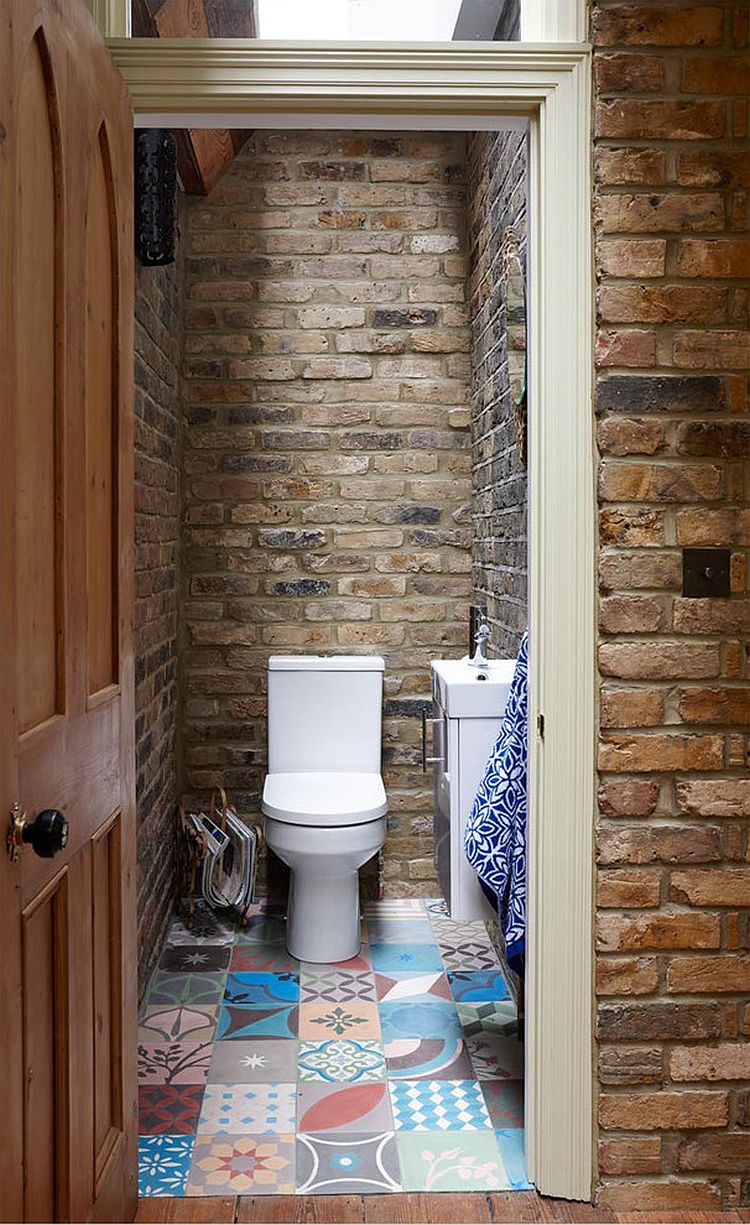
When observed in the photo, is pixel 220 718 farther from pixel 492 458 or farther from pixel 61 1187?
pixel 61 1187

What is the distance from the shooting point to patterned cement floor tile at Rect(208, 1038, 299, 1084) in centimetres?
249

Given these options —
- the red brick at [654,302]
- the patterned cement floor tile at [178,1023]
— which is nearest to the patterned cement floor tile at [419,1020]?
the patterned cement floor tile at [178,1023]

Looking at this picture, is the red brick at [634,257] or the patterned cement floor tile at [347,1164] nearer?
the red brick at [634,257]

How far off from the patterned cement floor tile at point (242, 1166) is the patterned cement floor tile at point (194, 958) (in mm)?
985

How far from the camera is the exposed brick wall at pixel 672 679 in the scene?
6.34 feet

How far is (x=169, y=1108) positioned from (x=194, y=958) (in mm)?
932

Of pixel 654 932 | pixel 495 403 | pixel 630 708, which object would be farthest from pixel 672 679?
pixel 495 403

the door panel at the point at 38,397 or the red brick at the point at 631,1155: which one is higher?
the door panel at the point at 38,397

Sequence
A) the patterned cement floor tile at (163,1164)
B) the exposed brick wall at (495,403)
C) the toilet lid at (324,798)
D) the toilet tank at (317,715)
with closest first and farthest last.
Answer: the patterned cement floor tile at (163,1164) < the exposed brick wall at (495,403) < the toilet lid at (324,798) < the toilet tank at (317,715)

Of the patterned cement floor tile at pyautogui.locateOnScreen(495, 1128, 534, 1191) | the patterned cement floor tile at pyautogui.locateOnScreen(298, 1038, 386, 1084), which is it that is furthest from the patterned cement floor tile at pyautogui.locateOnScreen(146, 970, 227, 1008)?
the patterned cement floor tile at pyautogui.locateOnScreen(495, 1128, 534, 1191)

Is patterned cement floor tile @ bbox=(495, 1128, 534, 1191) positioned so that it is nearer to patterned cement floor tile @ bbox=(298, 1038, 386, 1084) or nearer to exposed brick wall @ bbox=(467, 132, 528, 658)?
patterned cement floor tile @ bbox=(298, 1038, 386, 1084)

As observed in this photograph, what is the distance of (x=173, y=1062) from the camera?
2574mm

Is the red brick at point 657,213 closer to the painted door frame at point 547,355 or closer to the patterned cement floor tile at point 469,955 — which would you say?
the painted door frame at point 547,355

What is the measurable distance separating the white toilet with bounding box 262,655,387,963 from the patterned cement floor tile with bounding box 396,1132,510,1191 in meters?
1.00
